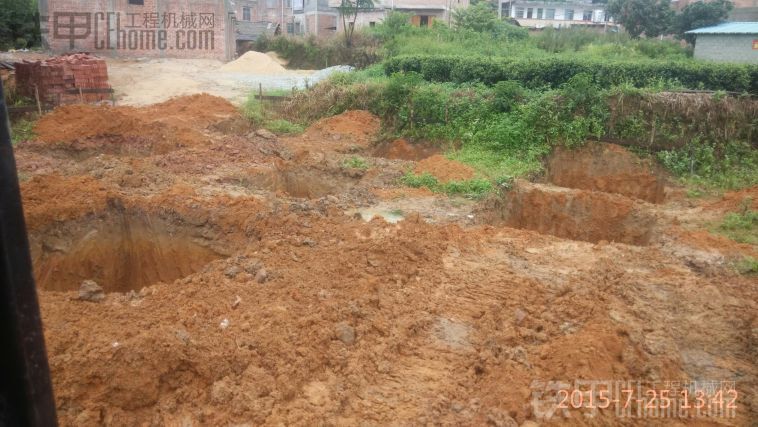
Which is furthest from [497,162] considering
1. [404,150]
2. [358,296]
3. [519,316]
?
[358,296]

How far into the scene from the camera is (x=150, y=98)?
18422 millimetres

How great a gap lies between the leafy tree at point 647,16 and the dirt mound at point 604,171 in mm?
21918

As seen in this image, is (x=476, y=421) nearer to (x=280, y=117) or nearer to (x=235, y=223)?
(x=235, y=223)

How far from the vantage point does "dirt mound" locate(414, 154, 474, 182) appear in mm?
10695

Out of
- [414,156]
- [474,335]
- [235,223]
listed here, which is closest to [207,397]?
[474,335]

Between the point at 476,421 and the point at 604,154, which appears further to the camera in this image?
the point at 604,154

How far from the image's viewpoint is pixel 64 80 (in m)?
16.0

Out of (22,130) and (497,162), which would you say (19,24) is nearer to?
(22,130)

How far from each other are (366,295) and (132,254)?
184 inches

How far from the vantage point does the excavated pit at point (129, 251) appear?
8266 mm

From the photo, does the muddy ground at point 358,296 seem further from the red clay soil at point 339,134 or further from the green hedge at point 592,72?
the green hedge at point 592,72

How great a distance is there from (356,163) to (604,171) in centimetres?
549

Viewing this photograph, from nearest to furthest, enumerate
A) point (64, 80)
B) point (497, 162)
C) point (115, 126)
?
point (497, 162)
point (115, 126)
point (64, 80)
